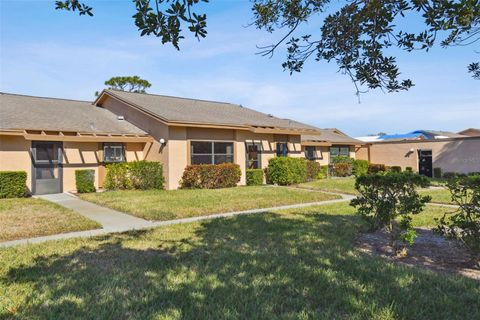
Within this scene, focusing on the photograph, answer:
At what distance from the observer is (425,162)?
27.9 meters

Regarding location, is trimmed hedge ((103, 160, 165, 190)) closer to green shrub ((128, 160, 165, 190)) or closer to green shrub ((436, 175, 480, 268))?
green shrub ((128, 160, 165, 190))

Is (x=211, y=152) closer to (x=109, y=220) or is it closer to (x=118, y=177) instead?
(x=118, y=177)

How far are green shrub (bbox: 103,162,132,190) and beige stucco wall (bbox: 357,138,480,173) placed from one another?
2376 centimetres

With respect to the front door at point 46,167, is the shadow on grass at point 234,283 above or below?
below

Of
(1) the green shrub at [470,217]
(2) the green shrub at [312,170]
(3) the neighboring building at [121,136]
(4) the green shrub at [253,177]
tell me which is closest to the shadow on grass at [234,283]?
(1) the green shrub at [470,217]

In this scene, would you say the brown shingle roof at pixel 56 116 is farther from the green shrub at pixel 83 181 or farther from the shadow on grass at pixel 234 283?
the shadow on grass at pixel 234 283

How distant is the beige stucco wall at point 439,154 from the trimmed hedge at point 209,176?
61.1 ft

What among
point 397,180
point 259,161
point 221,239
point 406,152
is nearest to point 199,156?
point 259,161

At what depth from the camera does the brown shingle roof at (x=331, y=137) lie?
27219 mm

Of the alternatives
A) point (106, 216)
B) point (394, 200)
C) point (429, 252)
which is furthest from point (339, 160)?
point (394, 200)

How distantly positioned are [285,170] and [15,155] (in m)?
12.9

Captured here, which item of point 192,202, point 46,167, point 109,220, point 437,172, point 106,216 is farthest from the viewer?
point 437,172

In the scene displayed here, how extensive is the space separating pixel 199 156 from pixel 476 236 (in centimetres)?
1375

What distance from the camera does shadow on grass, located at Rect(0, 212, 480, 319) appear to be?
3.46 m
